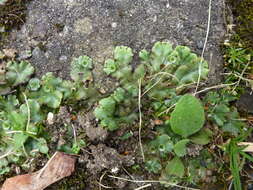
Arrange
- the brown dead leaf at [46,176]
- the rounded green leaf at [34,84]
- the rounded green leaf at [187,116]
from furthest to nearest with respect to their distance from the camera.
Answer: the rounded green leaf at [34,84], the brown dead leaf at [46,176], the rounded green leaf at [187,116]

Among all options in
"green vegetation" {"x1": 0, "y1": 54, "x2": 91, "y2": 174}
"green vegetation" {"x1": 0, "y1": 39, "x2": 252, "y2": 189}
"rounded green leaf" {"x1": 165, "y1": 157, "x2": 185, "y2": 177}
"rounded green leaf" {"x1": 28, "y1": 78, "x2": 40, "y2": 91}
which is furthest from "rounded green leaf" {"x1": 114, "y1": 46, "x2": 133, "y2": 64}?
"rounded green leaf" {"x1": 165, "y1": 157, "x2": 185, "y2": 177}

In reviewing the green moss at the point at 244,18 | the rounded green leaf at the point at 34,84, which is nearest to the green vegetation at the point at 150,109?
the rounded green leaf at the point at 34,84

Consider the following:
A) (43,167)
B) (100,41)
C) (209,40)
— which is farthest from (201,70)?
(43,167)

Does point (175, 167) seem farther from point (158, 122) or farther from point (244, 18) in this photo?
point (244, 18)

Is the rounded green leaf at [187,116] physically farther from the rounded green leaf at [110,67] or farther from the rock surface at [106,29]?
the rounded green leaf at [110,67]

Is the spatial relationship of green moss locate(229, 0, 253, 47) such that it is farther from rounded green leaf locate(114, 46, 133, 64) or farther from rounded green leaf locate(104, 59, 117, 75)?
rounded green leaf locate(104, 59, 117, 75)

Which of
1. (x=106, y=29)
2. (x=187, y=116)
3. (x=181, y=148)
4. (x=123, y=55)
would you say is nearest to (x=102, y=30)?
(x=106, y=29)
